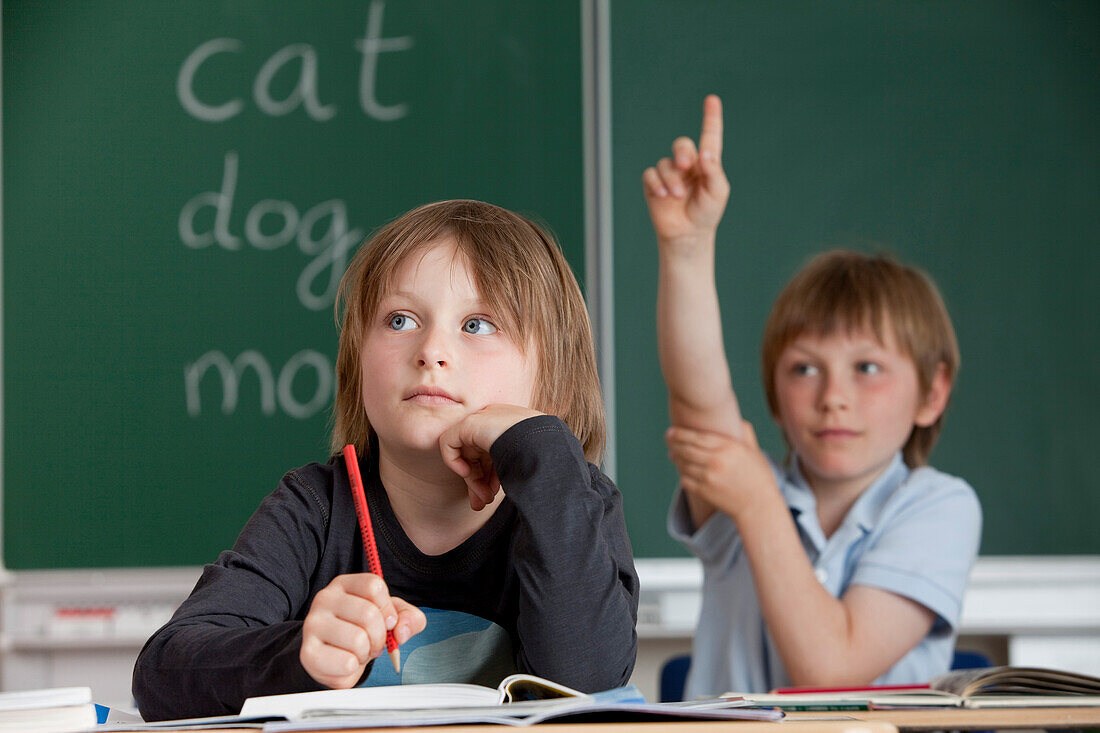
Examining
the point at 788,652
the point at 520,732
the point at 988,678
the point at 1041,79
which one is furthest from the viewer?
the point at 1041,79

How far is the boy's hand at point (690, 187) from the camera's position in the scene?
1425 millimetres

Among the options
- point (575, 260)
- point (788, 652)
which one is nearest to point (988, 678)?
point (788, 652)

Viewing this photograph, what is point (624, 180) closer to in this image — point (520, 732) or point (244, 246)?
point (244, 246)

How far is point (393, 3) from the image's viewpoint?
7.97ft

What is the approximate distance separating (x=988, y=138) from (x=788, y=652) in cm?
142

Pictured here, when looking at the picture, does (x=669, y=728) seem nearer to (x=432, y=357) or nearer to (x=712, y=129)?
(x=432, y=357)

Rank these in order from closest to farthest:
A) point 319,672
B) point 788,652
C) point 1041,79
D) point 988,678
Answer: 1. point 319,672
2. point 988,678
3. point 788,652
4. point 1041,79

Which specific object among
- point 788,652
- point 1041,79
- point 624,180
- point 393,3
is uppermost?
point 393,3

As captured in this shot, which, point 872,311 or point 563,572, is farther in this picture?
point 872,311

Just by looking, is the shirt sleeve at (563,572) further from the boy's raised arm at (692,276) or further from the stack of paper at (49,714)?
the boy's raised arm at (692,276)

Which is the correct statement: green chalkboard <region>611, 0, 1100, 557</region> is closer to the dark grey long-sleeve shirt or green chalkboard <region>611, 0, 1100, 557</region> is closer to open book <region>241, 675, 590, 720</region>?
the dark grey long-sleeve shirt

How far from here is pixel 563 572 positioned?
2.59ft

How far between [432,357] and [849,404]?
3.06 feet

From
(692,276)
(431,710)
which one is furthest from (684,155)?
(431,710)
